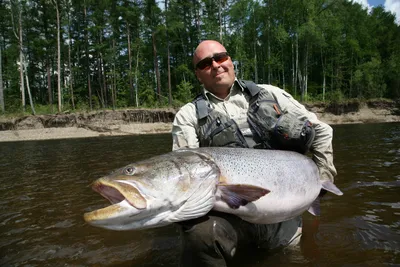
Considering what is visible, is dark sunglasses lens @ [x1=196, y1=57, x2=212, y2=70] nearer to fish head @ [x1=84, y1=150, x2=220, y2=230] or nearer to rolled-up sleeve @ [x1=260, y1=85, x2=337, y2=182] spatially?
rolled-up sleeve @ [x1=260, y1=85, x2=337, y2=182]

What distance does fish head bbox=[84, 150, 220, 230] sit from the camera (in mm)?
1828

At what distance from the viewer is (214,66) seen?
3289 millimetres

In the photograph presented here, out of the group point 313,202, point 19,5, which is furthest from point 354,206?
point 19,5

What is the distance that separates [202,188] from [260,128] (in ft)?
4.31

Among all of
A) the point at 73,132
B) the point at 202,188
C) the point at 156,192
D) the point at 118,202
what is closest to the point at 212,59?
the point at 202,188

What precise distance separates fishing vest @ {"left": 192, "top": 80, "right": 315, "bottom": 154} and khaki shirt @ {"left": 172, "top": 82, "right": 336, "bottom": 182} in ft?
0.29

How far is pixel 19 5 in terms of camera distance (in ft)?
93.1

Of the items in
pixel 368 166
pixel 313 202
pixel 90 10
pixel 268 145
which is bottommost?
pixel 368 166

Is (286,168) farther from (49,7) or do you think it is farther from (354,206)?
(49,7)

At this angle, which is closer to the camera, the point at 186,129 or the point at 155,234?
the point at 186,129

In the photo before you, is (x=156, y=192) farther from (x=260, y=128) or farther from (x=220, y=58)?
(x=220, y=58)

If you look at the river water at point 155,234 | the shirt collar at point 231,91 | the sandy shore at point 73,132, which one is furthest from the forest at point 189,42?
the shirt collar at point 231,91

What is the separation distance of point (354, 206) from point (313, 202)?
1.85 meters

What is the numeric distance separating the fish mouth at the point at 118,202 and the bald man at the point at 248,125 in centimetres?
112
